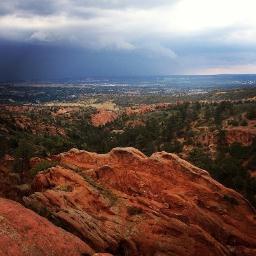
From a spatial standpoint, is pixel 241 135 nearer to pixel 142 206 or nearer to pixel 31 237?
pixel 142 206

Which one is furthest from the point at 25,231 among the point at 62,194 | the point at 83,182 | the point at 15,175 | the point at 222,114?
the point at 222,114

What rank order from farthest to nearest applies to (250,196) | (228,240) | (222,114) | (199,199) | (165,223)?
(222,114)
(250,196)
(199,199)
(228,240)
(165,223)

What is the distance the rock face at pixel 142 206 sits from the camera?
36.8 metres

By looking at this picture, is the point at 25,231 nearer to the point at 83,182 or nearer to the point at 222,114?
the point at 83,182

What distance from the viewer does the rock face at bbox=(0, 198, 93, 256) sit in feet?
95.7

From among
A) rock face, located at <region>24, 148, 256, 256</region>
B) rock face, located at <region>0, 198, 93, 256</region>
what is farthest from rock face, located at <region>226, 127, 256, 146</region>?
rock face, located at <region>0, 198, 93, 256</region>

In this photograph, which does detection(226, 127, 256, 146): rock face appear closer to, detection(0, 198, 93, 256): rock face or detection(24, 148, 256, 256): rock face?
detection(24, 148, 256, 256): rock face

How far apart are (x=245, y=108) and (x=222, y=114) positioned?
686 centimetres

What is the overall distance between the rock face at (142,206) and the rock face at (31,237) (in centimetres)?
312

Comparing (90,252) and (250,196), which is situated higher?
(90,252)

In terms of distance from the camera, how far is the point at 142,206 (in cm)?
4069

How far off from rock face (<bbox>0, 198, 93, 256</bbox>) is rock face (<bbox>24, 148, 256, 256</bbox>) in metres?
3.12

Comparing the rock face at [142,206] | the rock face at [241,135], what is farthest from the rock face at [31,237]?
the rock face at [241,135]

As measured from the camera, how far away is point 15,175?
47500mm
